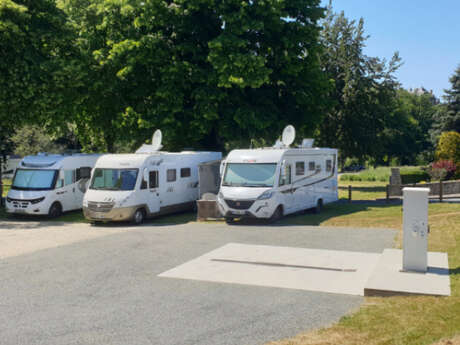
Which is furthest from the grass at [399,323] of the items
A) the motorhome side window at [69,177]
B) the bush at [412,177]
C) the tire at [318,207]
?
the bush at [412,177]

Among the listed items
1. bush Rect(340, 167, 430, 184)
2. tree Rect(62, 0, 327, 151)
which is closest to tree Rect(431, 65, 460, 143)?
bush Rect(340, 167, 430, 184)

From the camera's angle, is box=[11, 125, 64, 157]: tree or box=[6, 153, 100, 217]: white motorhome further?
box=[11, 125, 64, 157]: tree

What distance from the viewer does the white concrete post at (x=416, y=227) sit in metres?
9.39

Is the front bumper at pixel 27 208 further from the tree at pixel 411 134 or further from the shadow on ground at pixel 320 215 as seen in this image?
the tree at pixel 411 134

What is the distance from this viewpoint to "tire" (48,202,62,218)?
71.7 ft

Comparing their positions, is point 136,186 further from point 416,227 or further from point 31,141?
point 31,141

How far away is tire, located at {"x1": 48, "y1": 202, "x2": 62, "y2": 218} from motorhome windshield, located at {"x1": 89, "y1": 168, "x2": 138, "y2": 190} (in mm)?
3311

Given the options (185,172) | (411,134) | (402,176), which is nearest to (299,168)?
(185,172)

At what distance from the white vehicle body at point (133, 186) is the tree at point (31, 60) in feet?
19.0

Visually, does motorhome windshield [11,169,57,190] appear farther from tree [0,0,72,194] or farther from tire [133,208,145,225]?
tire [133,208,145,225]

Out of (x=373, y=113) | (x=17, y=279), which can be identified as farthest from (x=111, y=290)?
(x=373, y=113)

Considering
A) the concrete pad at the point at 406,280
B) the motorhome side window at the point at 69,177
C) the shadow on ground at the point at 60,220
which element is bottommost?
the shadow on ground at the point at 60,220

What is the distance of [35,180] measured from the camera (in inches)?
860

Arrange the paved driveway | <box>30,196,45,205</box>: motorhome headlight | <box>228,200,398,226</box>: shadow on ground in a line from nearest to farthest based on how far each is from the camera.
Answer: the paved driveway, <box>228,200,398,226</box>: shadow on ground, <box>30,196,45,205</box>: motorhome headlight
